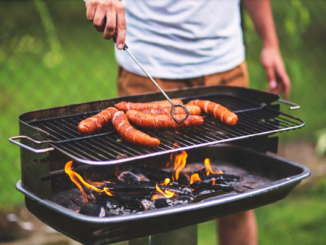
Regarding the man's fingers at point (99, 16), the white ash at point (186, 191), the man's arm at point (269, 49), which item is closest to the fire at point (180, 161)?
the white ash at point (186, 191)

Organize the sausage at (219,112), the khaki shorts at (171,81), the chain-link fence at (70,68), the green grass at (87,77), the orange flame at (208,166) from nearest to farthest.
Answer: the sausage at (219,112) < the orange flame at (208,166) < the khaki shorts at (171,81) < the green grass at (87,77) < the chain-link fence at (70,68)

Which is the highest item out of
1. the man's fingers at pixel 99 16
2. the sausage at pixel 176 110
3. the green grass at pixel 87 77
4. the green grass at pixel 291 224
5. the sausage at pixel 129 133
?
the man's fingers at pixel 99 16

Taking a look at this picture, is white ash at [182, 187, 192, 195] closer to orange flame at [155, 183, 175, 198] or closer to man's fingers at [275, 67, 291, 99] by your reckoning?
orange flame at [155, 183, 175, 198]

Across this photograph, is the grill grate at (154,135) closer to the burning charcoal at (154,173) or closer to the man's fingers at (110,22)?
the burning charcoal at (154,173)

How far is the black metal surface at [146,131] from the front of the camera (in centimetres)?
223

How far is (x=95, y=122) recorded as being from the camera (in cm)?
239

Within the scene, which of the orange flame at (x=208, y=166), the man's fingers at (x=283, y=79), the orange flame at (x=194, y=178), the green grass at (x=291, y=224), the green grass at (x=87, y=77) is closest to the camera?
the orange flame at (x=194, y=178)

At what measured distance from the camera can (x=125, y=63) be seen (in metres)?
3.31

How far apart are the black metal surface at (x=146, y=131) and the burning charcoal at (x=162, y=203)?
25 centimetres

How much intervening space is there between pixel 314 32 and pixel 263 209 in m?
6.15

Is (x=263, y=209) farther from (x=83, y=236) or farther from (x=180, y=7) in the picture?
(x=83, y=236)

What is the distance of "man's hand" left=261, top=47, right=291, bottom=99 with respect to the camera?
11.5 ft

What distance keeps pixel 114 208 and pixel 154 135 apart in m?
0.42

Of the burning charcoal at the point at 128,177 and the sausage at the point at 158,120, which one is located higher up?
the sausage at the point at 158,120
